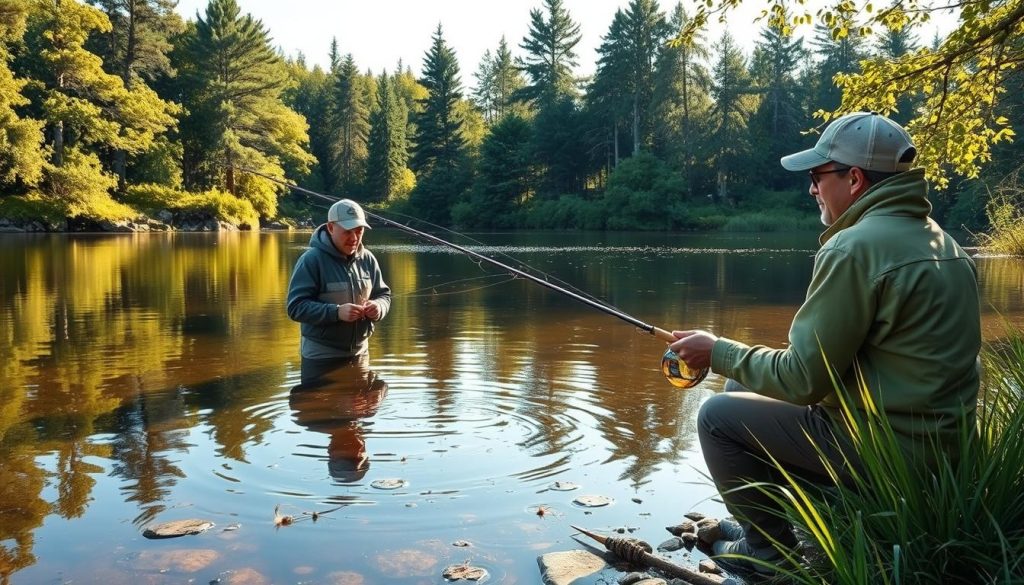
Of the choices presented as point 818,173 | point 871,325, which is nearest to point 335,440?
point 818,173

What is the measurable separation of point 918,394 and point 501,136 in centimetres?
6175

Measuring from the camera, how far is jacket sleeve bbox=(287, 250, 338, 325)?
6.91 meters

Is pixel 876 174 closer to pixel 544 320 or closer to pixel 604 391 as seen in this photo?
pixel 604 391

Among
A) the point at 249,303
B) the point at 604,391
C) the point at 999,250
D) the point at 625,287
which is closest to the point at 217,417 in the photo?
the point at 604,391

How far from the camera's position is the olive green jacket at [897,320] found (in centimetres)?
260

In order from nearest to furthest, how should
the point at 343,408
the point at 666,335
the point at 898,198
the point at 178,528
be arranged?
the point at 898,198, the point at 666,335, the point at 178,528, the point at 343,408

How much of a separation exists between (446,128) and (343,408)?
65.3 meters

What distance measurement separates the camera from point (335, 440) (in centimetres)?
567

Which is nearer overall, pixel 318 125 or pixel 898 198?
pixel 898 198

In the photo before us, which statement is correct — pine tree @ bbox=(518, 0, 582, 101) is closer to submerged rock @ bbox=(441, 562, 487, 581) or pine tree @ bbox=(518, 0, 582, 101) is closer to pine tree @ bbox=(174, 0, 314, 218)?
pine tree @ bbox=(174, 0, 314, 218)

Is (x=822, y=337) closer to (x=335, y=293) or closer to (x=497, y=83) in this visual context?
(x=335, y=293)

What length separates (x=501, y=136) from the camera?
208ft

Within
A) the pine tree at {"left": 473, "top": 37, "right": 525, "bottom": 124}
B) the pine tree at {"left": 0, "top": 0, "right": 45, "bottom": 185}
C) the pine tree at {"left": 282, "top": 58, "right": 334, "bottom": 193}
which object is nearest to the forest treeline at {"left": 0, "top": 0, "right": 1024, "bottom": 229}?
the pine tree at {"left": 0, "top": 0, "right": 45, "bottom": 185}

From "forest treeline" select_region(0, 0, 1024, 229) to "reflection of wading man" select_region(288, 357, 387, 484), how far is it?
3571 centimetres
